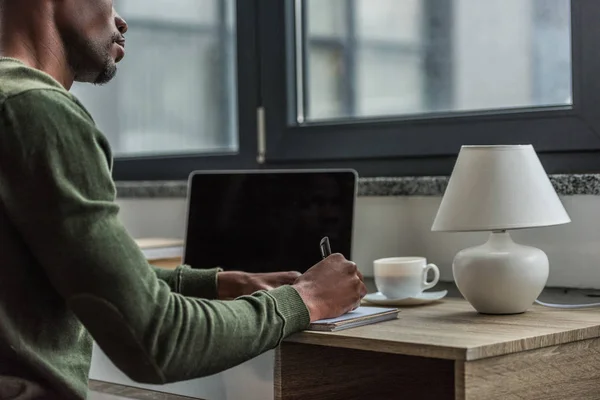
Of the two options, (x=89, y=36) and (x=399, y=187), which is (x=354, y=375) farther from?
(x=89, y=36)

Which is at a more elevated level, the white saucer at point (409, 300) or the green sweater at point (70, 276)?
the green sweater at point (70, 276)

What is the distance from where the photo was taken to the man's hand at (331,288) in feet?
4.39

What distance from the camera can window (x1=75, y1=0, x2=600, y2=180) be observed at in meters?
1.77

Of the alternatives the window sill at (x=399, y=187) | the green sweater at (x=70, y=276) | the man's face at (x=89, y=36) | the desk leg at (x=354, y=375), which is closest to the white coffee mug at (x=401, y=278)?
the desk leg at (x=354, y=375)

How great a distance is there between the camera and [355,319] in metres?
1.36

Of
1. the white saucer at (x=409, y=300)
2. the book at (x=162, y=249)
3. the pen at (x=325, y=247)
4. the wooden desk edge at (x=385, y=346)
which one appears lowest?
the wooden desk edge at (x=385, y=346)

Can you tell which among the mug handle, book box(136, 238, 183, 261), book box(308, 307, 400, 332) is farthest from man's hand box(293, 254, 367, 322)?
book box(136, 238, 183, 261)

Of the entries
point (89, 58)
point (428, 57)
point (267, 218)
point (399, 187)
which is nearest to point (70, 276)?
point (89, 58)

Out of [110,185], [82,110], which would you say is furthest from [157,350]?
[82,110]

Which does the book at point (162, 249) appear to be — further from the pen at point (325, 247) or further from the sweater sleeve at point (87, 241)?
the sweater sleeve at point (87, 241)

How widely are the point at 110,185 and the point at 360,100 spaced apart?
1037mm

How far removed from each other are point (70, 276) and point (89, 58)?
366 millimetres

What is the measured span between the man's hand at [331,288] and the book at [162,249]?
68 centimetres

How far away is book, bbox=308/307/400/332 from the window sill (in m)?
0.41
